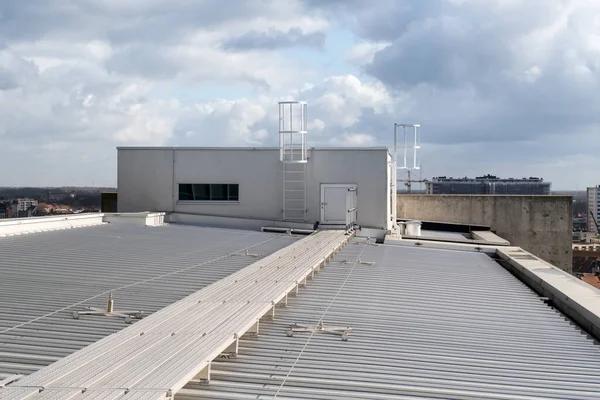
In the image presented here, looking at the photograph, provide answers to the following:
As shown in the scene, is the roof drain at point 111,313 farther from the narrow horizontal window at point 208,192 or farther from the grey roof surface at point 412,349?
the narrow horizontal window at point 208,192

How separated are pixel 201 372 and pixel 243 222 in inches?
768

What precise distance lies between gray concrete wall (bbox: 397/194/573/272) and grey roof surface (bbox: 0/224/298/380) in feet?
50.1

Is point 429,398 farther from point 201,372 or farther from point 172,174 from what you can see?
point 172,174

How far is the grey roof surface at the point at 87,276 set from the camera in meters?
7.89

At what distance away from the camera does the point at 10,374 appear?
654 centimetres

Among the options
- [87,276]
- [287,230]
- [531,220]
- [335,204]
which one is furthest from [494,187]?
[87,276]

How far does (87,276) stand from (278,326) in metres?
4.39

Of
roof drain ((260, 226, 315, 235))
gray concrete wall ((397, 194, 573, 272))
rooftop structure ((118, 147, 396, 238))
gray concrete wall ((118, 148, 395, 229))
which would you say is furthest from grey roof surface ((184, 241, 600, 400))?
gray concrete wall ((397, 194, 573, 272))

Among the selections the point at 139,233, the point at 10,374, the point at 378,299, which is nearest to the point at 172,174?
the point at 139,233

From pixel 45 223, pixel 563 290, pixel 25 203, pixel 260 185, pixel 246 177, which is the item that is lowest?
pixel 563 290

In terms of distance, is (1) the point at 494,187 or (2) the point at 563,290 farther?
(1) the point at 494,187

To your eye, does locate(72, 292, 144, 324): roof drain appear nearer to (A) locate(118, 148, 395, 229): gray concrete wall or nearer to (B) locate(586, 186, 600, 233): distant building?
(A) locate(118, 148, 395, 229): gray concrete wall

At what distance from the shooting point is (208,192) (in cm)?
2730

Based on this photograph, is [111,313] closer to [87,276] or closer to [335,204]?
[87,276]
